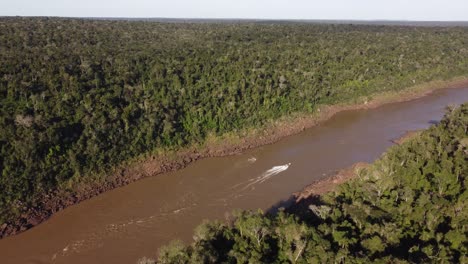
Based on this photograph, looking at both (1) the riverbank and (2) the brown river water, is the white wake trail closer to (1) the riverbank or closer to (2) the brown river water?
(2) the brown river water

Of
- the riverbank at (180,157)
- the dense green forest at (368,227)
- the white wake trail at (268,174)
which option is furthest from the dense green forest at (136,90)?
the dense green forest at (368,227)

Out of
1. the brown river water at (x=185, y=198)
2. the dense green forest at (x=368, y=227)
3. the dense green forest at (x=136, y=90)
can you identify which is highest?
the dense green forest at (x=136, y=90)

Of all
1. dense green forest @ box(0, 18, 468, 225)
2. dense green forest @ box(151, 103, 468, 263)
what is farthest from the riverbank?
dense green forest @ box(151, 103, 468, 263)

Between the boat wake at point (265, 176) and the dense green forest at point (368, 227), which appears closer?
the dense green forest at point (368, 227)

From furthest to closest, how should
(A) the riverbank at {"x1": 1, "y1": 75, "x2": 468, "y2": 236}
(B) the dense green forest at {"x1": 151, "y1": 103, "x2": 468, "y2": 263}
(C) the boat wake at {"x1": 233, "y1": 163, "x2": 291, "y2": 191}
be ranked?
(C) the boat wake at {"x1": 233, "y1": 163, "x2": 291, "y2": 191}
(A) the riverbank at {"x1": 1, "y1": 75, "x2": 468, "y2": 236}
(B) the dense green forest at {"x1": 151, "y1": 103, "x2": 468, "y2": 263}

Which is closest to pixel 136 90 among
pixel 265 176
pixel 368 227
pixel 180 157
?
pixel 180 157

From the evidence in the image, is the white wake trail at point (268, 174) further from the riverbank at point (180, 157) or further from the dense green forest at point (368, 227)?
the dense green forest at point (368, 227)

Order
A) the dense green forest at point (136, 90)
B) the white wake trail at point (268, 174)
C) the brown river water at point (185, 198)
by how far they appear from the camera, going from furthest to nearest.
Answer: the white wake trail at point (268, 174) → the dense green forest at point (136, 90) → the brown river water at point (185, 198)
